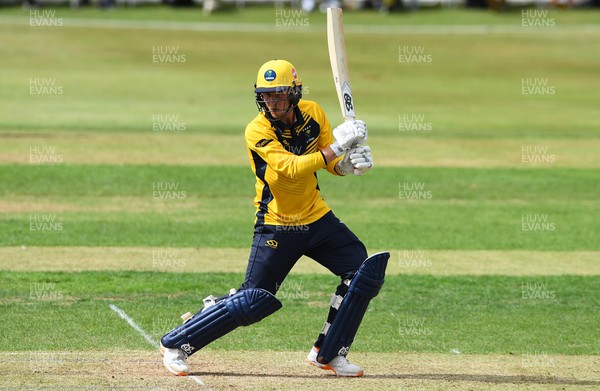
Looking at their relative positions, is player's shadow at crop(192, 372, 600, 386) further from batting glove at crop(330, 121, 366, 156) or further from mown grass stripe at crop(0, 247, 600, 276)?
mown grass stripe at crop(0, 247, 600, 276)

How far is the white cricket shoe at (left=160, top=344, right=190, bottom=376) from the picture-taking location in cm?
899

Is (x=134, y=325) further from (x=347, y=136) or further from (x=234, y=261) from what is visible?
(x=234, y=261)

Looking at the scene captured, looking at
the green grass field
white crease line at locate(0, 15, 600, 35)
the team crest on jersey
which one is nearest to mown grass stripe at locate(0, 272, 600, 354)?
the green grass field

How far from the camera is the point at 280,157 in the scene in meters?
8.80

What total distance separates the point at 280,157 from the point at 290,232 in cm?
73

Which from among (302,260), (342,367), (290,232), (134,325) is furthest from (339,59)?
(302,260)

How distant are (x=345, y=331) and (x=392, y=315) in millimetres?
2788

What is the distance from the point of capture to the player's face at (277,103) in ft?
29.1

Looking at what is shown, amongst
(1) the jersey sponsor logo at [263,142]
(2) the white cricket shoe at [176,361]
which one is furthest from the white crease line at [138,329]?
(1) the jersey sponsor logo at [263,142]

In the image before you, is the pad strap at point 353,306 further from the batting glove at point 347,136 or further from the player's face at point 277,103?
the player's face at point 277,103

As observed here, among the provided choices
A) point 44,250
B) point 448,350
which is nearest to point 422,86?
point 44,250

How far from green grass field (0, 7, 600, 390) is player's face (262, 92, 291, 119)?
2301 millimetres

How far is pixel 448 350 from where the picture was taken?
10266 mm

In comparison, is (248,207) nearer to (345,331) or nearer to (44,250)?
(44,250)
